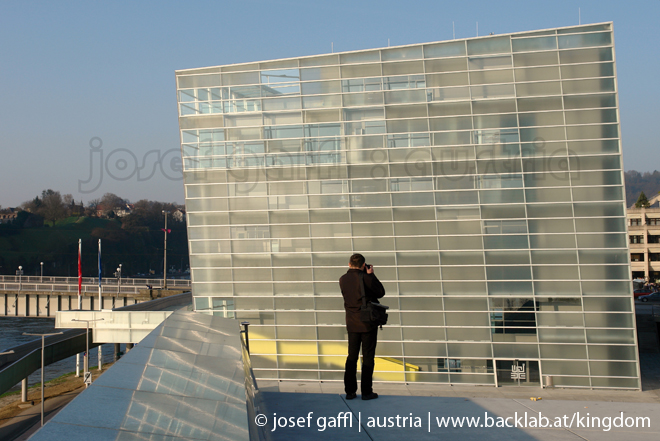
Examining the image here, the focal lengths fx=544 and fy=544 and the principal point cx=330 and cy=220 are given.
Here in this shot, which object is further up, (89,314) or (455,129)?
(455,129)

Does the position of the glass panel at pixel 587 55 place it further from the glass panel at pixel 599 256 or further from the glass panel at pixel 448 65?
the glass panel at pixel 599 256

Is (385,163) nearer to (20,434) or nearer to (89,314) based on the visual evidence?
(89,314)

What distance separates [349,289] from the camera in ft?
22.0

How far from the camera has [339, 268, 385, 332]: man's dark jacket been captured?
662cm

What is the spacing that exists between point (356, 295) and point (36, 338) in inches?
2123

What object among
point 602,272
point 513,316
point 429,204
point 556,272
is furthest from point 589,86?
point 513,316

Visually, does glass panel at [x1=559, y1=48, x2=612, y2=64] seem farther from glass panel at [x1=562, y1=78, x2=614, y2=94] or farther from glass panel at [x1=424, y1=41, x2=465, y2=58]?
glass panel at [x1=424, y1=41, x2=465, y2=58]

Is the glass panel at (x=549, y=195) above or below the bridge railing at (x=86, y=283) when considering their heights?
above

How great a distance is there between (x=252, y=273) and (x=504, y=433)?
16190 mm

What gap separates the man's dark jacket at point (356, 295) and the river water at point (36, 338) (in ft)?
126

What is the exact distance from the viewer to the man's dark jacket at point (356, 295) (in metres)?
6.62

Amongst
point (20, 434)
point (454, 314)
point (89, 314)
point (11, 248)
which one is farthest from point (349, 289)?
point (11, 248)

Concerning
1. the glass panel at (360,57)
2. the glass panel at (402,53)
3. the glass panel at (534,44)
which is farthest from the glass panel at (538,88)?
the glass panel at (360,57)

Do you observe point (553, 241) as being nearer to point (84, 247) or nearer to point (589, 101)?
point (589, 101)
